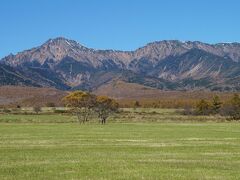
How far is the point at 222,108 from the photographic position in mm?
177750

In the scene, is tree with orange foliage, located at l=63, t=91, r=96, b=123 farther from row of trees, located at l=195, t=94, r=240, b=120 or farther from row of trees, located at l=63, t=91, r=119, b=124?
row of trees, located at l=195, t=94, r=240, b=120

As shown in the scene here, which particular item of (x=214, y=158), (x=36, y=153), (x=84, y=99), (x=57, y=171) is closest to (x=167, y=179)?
(x=57, y=171)

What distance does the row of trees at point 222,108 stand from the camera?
166663 mm

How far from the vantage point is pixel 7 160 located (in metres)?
32.3

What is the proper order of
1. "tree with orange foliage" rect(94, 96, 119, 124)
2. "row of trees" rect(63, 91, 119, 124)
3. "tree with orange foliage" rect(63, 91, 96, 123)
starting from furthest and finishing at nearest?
"tree with orange foliage" rect(63, 91, 96, 123), "row of trees" rect(63, 91, 119, 124), "tree with orange foliage" rect(94, 96, 119, 124)

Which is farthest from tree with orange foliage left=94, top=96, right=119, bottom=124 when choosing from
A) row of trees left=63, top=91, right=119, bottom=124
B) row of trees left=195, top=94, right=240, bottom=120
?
row of trees left=195, top=94, right=240, bottom=120

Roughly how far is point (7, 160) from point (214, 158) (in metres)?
13.1

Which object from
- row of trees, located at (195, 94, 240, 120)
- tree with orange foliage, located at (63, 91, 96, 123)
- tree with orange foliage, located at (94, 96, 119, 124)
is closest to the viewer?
tree with orange foliage, located at (94, 96, 119, 124)

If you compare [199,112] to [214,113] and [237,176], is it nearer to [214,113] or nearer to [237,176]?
[214,113]

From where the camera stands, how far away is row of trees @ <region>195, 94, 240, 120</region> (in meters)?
167

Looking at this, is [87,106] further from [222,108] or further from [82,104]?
[222,108]

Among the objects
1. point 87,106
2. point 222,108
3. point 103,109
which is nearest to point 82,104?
point 87,106

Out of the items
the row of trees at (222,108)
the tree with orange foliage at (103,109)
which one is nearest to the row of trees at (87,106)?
the tree with orange foliage at (103,109)

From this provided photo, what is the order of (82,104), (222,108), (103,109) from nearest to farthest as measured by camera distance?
(103,109) < (82,104) < (222,108)
